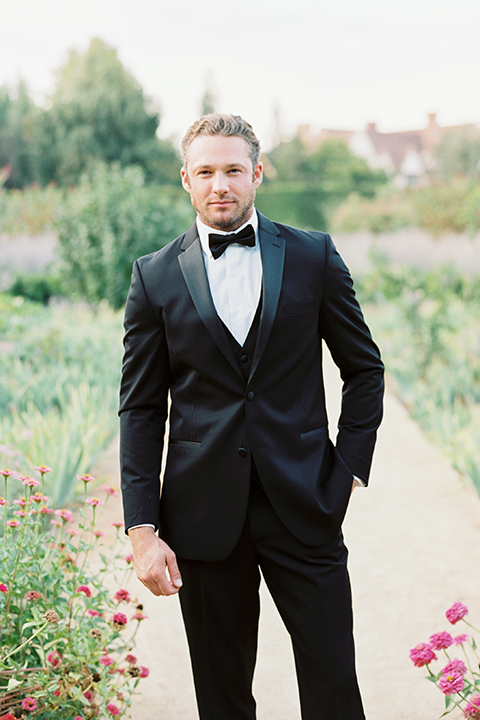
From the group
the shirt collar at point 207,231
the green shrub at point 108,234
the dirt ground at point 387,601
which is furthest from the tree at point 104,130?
the shirt collar at point 207,231

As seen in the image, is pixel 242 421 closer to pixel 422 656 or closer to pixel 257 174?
pixel 257 174

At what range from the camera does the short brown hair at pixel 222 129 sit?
1885mm

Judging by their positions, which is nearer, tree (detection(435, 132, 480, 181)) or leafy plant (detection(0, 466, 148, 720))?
leafy plant (detection(0, 466, 148, 720))

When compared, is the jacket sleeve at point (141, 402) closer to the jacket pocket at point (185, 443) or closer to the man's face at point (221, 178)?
the jacket pocket at point (185, 443)

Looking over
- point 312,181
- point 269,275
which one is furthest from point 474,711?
point 312,181

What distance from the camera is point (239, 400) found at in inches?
75.0

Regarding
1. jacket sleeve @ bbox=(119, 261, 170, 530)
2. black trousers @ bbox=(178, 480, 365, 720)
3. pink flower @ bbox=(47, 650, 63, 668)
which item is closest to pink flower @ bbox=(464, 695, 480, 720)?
black trousers @ bbox=(178, 480, 365, 720)

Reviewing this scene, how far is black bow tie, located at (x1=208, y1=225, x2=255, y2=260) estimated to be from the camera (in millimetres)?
1952

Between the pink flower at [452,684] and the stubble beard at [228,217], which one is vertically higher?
the stubble beard at [228,217]

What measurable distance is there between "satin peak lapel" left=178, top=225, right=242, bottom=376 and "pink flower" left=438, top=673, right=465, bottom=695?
99 centimetres

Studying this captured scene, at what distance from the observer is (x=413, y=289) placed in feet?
37.1

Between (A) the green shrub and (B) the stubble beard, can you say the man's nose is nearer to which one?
(B) the stubble beard

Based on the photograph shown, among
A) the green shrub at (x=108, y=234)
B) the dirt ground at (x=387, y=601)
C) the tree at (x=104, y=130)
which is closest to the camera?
the dirt ground at (x=387, y=601)

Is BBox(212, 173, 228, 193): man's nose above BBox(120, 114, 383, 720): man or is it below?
above
